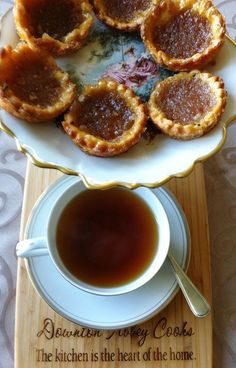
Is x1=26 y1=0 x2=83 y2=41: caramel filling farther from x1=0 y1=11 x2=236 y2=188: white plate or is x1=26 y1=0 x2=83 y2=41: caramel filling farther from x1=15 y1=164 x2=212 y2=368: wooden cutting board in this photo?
x1=15 y1=164 x2=212 y2=368: wooden cutting board

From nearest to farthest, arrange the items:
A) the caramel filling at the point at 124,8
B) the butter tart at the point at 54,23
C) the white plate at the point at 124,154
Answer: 1. the white plate at the point at 124,154
2. the butter tart at the point at 54,23
3. the caramel filling at the point at 124,8

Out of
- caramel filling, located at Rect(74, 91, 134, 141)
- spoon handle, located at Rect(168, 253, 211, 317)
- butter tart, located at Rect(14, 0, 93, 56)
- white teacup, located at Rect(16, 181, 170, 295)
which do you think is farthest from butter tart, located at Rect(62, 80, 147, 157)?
spoon handle, located at Rect(168, 253, 211, 317)

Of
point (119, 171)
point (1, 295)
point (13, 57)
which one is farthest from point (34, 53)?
point (1, 295)

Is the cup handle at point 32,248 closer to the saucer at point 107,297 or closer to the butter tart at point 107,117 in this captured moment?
the saucer at point 107,297

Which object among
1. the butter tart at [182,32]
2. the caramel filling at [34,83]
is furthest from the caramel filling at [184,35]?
the caramel filling at [34,83]

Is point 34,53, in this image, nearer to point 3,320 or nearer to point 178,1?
point 178,1

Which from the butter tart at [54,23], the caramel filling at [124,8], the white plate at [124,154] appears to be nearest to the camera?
the white plate at [124,154]
